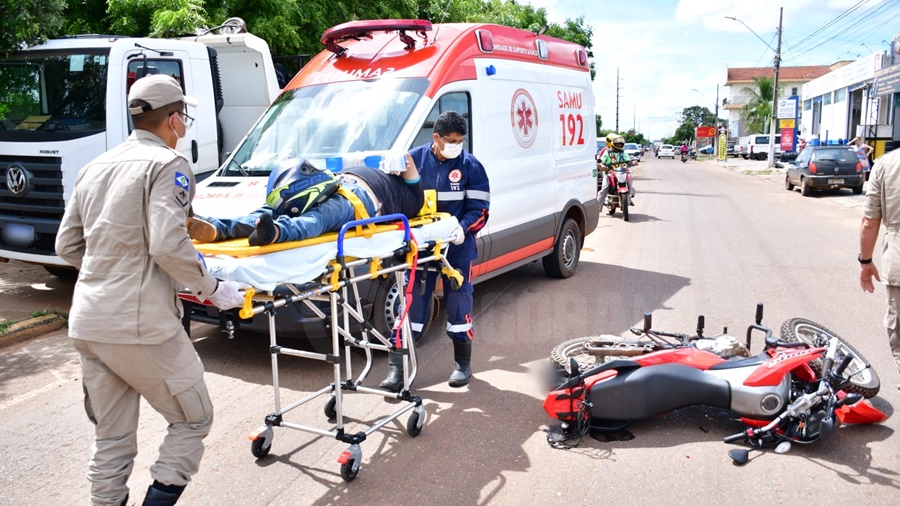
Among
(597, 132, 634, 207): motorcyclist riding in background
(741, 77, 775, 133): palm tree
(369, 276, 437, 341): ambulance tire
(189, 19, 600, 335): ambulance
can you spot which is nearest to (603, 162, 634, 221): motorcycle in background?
(597, 132, 634, 207): motorcyclist riding in background

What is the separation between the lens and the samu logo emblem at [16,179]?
296 inches

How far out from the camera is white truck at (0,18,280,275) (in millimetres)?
7480

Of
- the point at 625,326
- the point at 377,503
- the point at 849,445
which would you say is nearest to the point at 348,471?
the point at 377,503

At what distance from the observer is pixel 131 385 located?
10.2 ft

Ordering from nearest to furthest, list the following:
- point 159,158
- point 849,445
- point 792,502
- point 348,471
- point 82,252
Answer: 1. point 159,158
2. point 82,252
3. point 792,502
4. point 348,471
5. point 849,445

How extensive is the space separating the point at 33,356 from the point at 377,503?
4.20 m

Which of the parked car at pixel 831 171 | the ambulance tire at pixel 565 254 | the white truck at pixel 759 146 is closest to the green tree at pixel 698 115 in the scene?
the white truck at pixel 759 146

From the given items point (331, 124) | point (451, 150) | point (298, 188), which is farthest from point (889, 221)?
point (331, 124)

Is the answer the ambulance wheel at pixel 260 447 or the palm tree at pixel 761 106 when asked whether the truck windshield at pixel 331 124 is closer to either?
the ambulance wheel at pixel 260 447

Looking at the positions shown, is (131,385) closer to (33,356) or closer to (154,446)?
(154,446)

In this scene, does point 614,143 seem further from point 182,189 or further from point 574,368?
point 182,189

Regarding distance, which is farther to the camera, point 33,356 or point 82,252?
point 33,356

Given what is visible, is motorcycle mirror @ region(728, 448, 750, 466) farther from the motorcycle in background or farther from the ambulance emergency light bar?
the motorcycle in background

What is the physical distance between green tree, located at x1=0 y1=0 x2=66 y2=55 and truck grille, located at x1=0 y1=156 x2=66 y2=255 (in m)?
1.34
